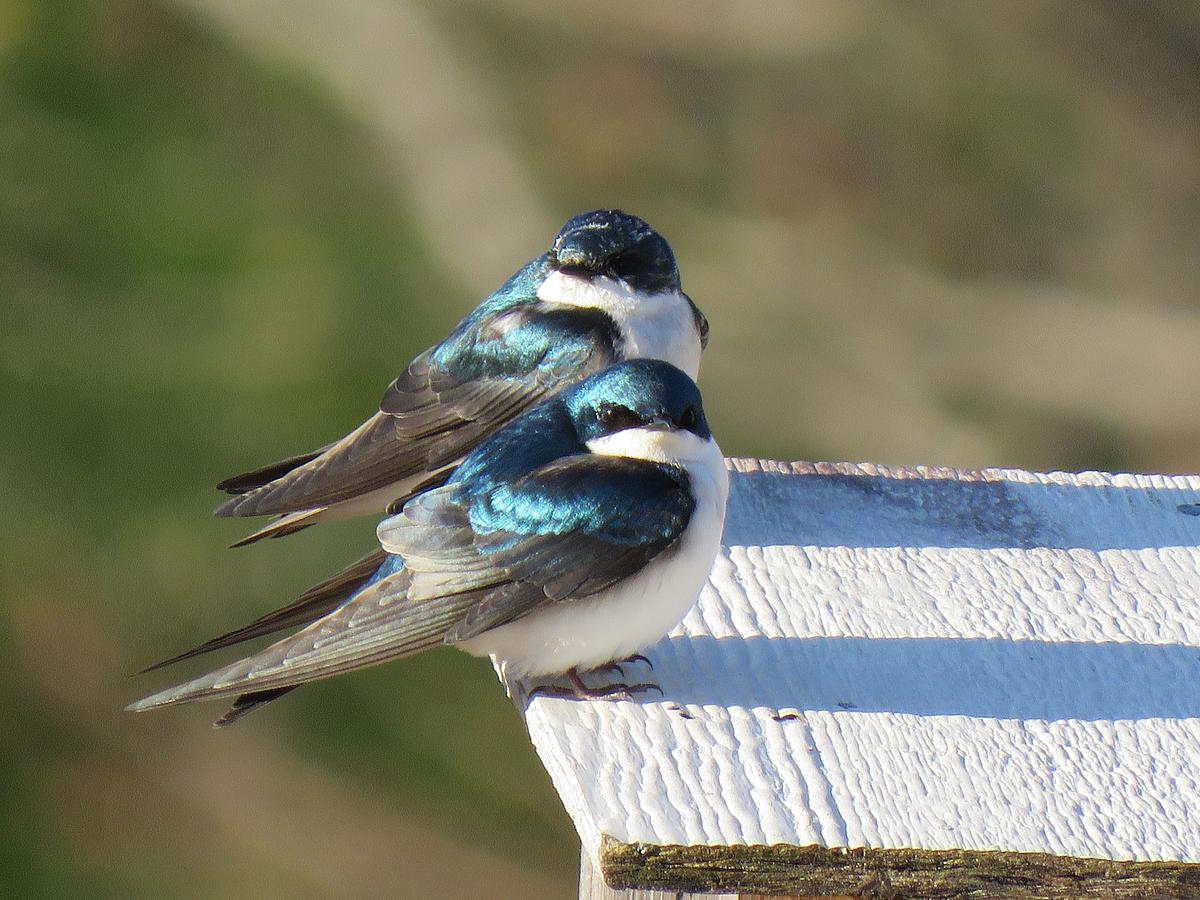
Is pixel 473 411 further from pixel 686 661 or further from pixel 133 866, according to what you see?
pixel 133 866

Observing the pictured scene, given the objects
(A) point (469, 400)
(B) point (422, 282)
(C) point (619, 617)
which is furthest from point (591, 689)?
(B) point (422, 282)

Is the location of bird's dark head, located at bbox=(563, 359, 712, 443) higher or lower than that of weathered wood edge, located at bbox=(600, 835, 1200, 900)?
higher

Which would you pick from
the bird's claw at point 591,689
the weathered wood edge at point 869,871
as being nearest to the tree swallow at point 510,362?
the bird's claw at point 591,689

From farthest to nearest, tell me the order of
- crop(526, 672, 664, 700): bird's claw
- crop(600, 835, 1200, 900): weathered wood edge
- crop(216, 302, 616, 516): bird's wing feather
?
crop(216, 302, 616, 516): bird's wing feather < crop(526, 672, 664, 700): bird's claw < crop(600, 835, 1200, 900): weathered wood edge

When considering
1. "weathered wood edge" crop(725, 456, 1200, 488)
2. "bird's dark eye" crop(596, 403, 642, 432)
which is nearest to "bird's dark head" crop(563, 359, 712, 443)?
"bird's dark eye" crop(596, 403, 642, 432)

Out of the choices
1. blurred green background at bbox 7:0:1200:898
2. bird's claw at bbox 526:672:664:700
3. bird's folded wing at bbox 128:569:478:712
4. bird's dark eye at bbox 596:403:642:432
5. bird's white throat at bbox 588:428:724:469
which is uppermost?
bird's dark eye at bbox 596:403:642:432

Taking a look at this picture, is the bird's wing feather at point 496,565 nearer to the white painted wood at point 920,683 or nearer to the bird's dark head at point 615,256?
the white painted wood at point 920,683

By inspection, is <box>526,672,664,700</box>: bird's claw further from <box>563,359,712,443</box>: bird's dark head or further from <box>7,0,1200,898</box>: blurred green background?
<box>7,0,1200,898</box>: blurred green background
